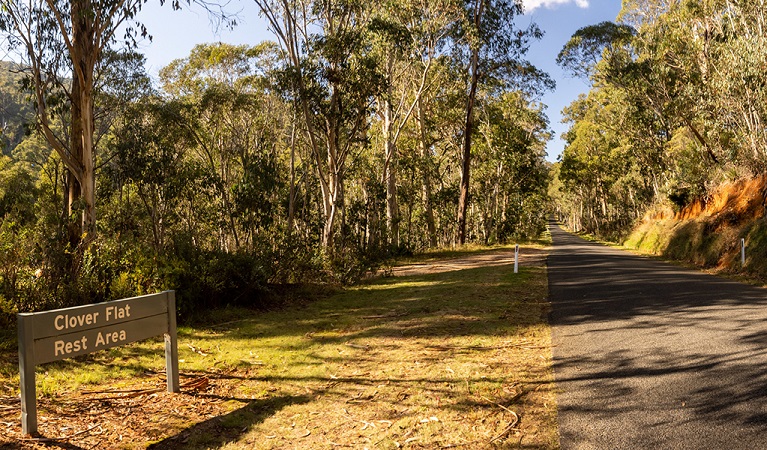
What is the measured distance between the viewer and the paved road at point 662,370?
391 cm

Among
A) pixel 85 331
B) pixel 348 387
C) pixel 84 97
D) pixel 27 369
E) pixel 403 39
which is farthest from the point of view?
pixel 403 39

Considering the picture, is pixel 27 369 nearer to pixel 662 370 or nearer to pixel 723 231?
pixel 662 370

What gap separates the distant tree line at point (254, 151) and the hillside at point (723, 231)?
9683 mm

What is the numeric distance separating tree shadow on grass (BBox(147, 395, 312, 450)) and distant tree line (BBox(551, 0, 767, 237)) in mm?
19237

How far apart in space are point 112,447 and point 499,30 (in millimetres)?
25104

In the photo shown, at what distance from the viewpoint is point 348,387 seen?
545 centimetres

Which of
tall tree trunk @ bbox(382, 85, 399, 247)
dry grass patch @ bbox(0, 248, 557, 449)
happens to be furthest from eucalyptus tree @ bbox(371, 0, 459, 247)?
dry grass patch @ bbox(0, 248, 557, 449)

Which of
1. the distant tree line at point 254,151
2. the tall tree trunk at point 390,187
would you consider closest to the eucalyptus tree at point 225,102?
the distant tree line at point 254,151

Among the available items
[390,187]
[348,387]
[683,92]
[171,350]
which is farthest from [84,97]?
[683,92]

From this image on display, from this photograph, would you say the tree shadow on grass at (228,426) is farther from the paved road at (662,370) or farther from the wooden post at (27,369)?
the paved road at (662,370)

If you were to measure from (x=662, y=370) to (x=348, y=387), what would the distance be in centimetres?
316

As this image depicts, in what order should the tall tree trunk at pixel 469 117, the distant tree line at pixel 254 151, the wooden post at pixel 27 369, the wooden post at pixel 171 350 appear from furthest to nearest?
the tall tree trunk at pixel 469 117, the distant tree line at pixel 254 151, the wooden post at pixel 171 350, the wooden post at pixel 27 369

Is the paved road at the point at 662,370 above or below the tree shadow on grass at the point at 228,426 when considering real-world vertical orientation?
above

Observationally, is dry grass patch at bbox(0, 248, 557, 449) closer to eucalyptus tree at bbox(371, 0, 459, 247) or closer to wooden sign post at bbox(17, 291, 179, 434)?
wooden sign post at bbox(17, 291, 179, 434)
